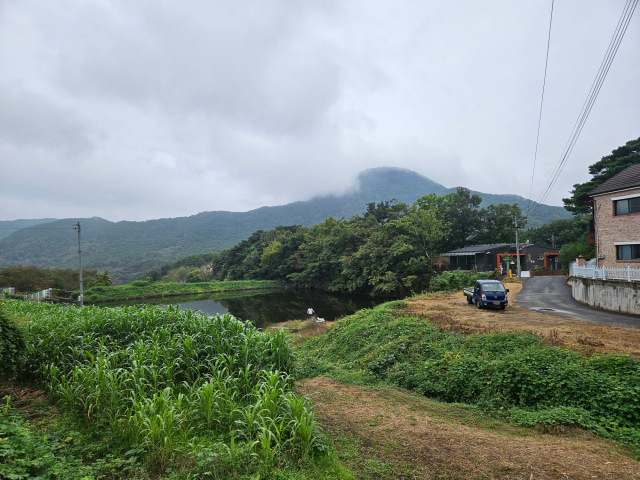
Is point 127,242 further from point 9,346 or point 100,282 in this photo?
point 9,346

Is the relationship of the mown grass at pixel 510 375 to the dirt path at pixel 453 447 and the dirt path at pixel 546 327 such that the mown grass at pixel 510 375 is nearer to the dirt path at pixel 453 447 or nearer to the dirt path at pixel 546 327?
the dirt path at pixel 453 447

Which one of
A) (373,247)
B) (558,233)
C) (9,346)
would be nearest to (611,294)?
(9,346)

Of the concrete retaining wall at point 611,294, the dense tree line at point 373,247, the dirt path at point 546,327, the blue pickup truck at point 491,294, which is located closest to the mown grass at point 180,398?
the dirt path at point 546,327

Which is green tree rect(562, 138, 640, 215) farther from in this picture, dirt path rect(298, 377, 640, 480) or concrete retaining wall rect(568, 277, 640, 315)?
dirt path rect(298, 377, 640, 480)

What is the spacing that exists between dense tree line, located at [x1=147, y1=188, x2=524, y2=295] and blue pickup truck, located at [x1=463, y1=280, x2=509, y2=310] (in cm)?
2044

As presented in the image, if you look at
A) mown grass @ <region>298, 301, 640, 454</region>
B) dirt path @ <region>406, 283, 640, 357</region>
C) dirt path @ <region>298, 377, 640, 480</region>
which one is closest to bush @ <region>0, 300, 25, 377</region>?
dirt path @ <region>298, 377, 640, 480</region>

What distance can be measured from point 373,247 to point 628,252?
2607cm

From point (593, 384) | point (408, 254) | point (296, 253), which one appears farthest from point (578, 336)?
point (296, 253)

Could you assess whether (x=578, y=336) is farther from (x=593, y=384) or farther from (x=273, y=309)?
(x=273, y=309)

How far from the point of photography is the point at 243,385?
5.82 meters

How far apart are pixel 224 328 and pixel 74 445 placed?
164 inches

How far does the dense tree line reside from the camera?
3903 centimetres

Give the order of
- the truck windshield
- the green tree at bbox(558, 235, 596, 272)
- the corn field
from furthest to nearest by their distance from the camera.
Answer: the green tree at bbox(558, 235, 596, 272)
the truck windshield
the corn field

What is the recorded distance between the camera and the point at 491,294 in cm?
1571
